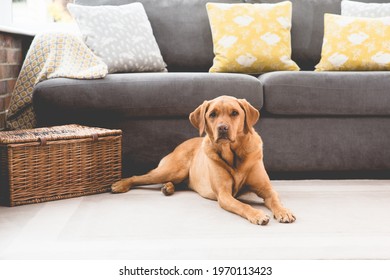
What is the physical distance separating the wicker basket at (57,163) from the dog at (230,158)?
0.46 feet

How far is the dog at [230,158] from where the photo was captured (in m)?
2.17

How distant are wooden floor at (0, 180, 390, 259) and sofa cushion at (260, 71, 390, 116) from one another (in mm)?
444

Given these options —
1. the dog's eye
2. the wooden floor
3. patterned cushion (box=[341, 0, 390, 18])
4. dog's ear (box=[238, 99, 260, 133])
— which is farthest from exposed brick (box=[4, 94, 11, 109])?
patterned cushion (box=[341, 0, 390, 18])

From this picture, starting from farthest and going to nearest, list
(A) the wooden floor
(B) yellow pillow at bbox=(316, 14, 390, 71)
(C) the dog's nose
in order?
(B) yellow pillow at bbox=(316, 14, 390, 71) < (C) the dog's nose < (A) the wooden floor

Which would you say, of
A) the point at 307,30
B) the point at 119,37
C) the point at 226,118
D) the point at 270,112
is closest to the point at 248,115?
the point at 226,118

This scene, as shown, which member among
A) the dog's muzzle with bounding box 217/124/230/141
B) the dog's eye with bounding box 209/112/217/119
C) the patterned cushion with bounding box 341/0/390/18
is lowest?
the dog's muzzle with bounding box 217/124/230/141

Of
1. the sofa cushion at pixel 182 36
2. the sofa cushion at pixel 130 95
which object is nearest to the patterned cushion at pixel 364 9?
the sofa cushion at pixel 182 36

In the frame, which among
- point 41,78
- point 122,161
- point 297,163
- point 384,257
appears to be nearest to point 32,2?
point 41,78

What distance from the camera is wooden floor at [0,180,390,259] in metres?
1.67

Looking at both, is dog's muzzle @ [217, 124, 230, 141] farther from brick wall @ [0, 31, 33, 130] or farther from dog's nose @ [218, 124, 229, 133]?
brick wall @ [0, 31, 33, 130]

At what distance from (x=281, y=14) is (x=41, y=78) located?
1.54 meters

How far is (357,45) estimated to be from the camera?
9.86 ft

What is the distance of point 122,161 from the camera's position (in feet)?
8.89

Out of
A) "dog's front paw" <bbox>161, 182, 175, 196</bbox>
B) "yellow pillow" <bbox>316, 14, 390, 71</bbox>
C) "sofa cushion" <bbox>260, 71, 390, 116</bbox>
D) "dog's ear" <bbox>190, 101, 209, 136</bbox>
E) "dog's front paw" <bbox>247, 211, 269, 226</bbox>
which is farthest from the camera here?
"yellow pillow" <bbox>316, 14, 390, 71</bbox>
